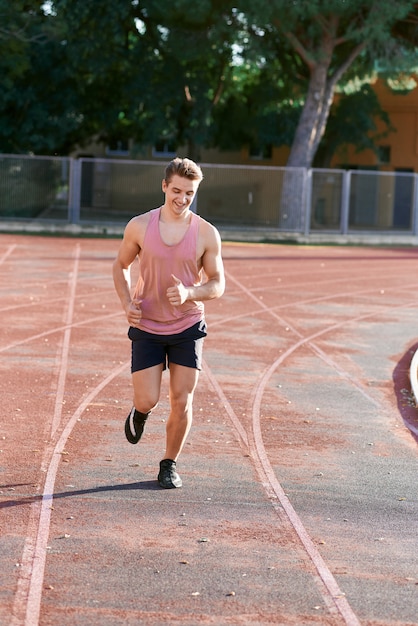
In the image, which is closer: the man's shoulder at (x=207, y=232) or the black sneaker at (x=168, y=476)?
the man's shoulder at (x=207, y=232)

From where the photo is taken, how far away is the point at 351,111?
4988cm

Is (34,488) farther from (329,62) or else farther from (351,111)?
(351,111)

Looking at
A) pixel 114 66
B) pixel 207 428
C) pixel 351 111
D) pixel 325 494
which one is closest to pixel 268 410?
pixel 207 428

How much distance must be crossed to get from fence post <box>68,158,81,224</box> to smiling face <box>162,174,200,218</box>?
97.7 ft

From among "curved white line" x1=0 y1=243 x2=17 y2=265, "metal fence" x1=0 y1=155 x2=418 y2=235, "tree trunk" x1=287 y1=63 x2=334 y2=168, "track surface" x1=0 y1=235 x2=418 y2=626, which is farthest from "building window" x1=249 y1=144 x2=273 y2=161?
"track surface" x1=0 y1=235 x2=418 y2=626

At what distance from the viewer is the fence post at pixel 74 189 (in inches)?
1446

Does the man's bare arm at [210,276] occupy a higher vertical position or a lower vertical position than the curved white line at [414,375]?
higher

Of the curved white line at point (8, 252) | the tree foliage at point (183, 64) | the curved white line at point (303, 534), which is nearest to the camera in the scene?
the curved white line at point (303, 534)

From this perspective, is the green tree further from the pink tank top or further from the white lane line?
the pink tank top

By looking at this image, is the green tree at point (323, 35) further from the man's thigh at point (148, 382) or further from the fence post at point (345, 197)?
the man's thigh at point (148, 382)

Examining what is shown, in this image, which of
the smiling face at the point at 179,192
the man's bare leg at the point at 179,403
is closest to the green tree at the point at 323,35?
the man's bare leg at the point at 179,403

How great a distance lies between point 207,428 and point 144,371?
2397 mm

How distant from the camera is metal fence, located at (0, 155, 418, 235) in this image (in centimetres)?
3716

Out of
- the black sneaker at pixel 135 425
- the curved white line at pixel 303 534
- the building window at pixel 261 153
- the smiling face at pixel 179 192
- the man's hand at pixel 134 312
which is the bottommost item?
the curved white line at pixel 303 534
